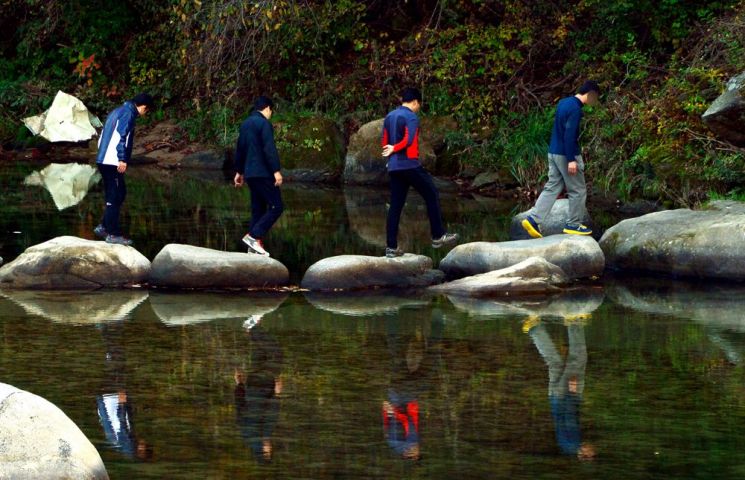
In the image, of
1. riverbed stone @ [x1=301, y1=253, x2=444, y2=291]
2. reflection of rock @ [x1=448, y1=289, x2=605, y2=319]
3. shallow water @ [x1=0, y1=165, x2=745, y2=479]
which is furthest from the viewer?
riverbed stone @ [x1=301, y1=253, x2=444, y2=291]

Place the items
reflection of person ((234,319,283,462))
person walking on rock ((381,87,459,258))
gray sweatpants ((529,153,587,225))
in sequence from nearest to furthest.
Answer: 1. reflection of person ((234,319,283,462))
2. person walking on rock ((381,87,459,258))
3. gray sweatpants ((529,153,587,225))

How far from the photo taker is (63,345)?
11133mm

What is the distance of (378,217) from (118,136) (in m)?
5.56

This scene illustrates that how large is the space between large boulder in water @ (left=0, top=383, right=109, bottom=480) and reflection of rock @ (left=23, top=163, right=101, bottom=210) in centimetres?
1508

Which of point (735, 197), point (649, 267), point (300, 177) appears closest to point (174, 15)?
point (300, 177)

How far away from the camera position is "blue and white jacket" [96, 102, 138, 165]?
1616 cm

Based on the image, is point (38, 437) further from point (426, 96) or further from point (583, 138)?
point (426, 96)

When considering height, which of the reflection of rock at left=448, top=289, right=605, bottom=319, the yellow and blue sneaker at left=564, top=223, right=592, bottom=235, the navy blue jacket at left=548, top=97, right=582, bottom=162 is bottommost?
the reflection of rock at left=448, top=289, right=605, bottom=319

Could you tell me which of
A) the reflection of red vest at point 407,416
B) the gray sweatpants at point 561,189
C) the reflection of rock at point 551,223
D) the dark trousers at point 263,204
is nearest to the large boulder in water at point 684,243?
the gray sweatpants at point 561,189

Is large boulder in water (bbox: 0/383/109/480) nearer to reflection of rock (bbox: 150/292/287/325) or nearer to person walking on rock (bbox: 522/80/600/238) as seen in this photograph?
reflection of rock (bbox: 150/292/287/325)

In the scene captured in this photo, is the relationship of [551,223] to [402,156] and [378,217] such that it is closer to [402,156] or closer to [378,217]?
[402,156]

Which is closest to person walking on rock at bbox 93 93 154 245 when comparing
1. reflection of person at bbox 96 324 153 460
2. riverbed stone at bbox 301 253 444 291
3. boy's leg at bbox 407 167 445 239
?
riverbed stone at bbox 301 253 444 291

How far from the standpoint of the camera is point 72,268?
46.3 feet

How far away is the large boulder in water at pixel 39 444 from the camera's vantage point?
22.0 ft
